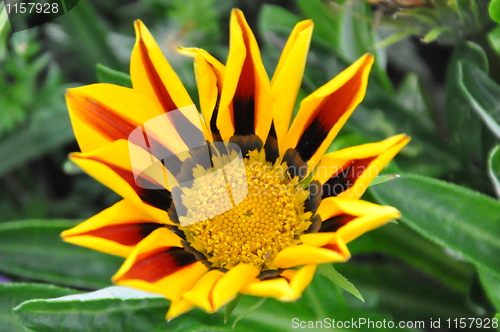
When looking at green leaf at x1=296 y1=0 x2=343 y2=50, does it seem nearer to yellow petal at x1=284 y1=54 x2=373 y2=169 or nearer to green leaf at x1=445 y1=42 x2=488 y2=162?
green leaf at x1=445 y1=42 x2=488 y2=162

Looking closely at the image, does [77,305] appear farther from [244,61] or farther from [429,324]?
[429,324]

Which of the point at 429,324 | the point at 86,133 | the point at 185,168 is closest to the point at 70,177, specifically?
the point at 185,168

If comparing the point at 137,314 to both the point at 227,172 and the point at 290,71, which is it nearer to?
the point at 227,172

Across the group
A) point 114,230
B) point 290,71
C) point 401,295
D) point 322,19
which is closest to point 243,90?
point 290,71

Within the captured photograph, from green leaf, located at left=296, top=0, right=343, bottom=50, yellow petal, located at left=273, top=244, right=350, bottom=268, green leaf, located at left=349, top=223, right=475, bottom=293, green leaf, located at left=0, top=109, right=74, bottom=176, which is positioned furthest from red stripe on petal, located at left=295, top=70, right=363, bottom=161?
green leaf, located at left=0, top=109, right=74, bottom=176

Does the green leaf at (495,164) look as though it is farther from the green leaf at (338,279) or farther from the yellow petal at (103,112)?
the yellow petal at (103,112)

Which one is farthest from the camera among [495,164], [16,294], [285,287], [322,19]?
[322,19]
